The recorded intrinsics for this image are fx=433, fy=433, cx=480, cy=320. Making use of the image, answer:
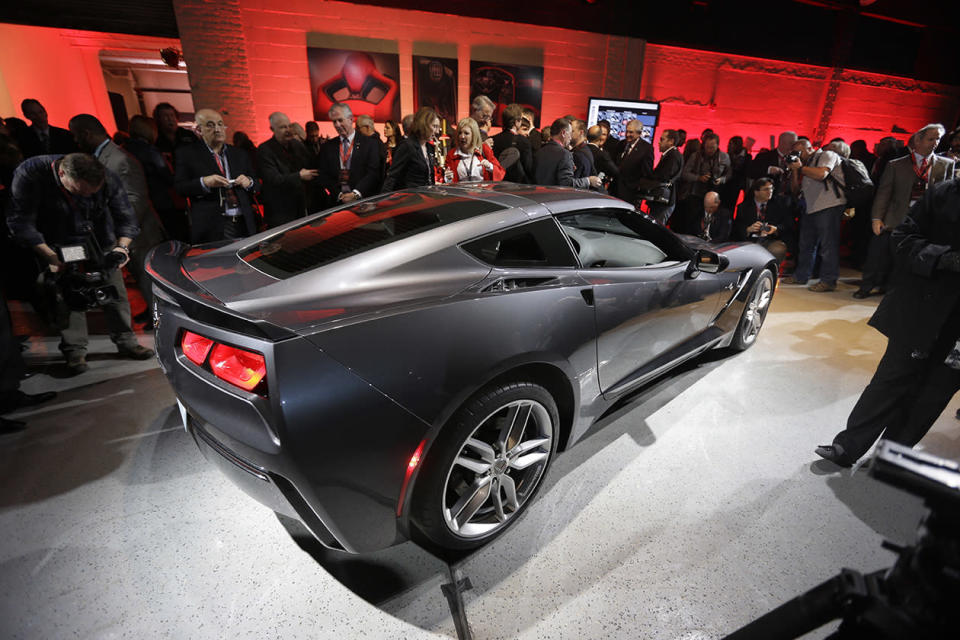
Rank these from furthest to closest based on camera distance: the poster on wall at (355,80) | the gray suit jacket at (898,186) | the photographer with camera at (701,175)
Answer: the poster on wall at (355,80)
the photographer with camera at (701,175)
the gray suit jacket at (898,186)

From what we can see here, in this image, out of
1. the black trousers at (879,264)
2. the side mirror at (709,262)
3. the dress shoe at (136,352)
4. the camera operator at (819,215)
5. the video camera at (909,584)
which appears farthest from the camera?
the camera operator at (819,215)

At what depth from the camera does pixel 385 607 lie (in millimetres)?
1562

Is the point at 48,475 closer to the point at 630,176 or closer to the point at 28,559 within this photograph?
the point at 28,559

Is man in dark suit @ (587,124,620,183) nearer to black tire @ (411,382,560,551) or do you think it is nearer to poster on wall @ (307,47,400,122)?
poster on wall @ (307,47,400,122)

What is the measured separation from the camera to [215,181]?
3.54m

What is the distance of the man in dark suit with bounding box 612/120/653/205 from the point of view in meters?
5.79

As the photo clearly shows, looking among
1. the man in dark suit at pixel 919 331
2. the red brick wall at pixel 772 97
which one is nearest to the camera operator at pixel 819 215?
the man in dark suit at pixel 919 331

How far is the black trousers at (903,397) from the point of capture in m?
1.99

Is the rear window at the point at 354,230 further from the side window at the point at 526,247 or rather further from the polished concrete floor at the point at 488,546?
the polished concrete floor at the point at 488,546

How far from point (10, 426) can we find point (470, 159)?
12.2ft

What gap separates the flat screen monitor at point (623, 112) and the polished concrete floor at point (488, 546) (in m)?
6.83

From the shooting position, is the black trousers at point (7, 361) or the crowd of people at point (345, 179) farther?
the crowd of people at point (345, 179)

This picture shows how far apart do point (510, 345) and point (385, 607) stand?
105 centimetres

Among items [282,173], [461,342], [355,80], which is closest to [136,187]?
[282,173]
